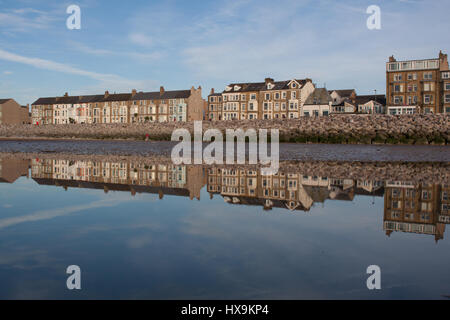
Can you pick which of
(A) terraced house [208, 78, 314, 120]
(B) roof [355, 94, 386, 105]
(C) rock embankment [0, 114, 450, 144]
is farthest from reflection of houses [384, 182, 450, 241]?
(B) roof [355, 94, 386, 105]

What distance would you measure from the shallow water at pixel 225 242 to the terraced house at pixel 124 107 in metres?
87.8

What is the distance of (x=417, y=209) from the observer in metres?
7.44

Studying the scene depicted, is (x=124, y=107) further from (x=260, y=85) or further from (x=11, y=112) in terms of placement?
(x=260, y=85)

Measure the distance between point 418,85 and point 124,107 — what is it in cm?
7094

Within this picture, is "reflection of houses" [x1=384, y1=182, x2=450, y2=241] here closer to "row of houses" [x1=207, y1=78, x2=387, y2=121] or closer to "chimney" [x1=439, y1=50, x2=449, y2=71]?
"row of houses" [x1=207, y1=78, x2=387, y2=121]

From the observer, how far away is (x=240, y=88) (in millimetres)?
90562

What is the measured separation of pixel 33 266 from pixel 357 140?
4020cm

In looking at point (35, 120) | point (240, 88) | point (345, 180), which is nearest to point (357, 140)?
Result: point (345, 180)

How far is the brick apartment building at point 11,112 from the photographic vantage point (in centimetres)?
11025

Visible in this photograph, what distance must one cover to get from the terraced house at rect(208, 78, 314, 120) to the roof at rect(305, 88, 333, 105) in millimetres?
1226

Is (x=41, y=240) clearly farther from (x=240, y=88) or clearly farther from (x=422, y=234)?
(x=240, y=88)

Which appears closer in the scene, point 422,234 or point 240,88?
point 422,234

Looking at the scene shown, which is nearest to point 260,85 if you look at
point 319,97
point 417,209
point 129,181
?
point 319,97
